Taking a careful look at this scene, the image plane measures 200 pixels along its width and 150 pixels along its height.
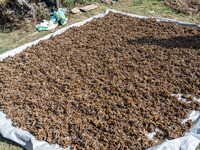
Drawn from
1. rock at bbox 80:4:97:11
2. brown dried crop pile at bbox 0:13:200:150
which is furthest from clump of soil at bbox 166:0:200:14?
rock at bbox 80:4:97:11

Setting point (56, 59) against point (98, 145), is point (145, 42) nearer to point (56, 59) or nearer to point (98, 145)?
point (56, 59)

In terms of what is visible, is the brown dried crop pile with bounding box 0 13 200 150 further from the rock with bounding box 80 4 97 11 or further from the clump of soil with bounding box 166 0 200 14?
the rock with bounding box 80 4 97 11

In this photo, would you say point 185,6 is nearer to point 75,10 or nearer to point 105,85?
point 75,10

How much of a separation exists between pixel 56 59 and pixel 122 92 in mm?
2073

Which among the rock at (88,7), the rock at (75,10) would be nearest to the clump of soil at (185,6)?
the rock at (88,7)

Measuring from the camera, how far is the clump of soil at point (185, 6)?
23.8 feet

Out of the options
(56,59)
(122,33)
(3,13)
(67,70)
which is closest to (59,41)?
(56,59)

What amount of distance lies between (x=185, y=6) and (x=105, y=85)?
6274 millimetres

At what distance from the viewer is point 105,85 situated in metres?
3.78

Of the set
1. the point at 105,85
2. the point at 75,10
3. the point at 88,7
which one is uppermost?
the point at 88,7

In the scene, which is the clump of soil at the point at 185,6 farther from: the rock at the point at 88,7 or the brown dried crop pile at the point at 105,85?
the rock at the point at 88,7

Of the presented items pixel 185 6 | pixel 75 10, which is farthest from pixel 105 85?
pixel 185 6

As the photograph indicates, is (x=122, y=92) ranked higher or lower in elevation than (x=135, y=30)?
lower

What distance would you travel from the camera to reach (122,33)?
5469 millimetres
